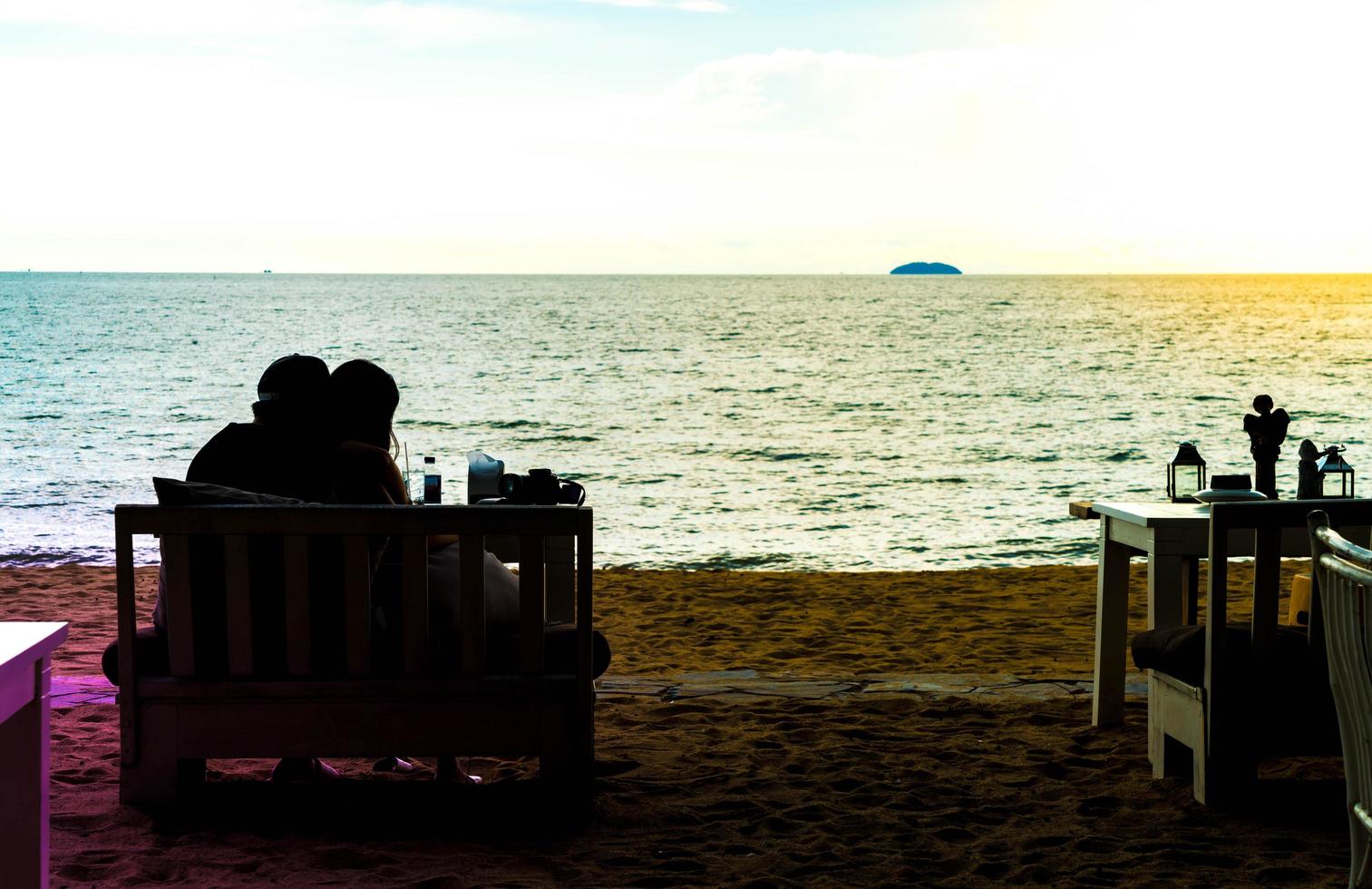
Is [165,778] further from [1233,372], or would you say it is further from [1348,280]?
[1348,280]

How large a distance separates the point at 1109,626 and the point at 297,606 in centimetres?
274

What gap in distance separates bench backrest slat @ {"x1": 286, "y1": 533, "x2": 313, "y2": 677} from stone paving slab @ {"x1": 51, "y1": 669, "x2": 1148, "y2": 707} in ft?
6.30

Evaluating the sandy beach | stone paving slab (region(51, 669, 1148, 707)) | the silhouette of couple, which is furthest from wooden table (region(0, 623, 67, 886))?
stone paving slab (region(51, 669, 1148, 707))

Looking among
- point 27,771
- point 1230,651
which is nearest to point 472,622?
point 27,771

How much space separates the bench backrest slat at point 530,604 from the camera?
12.0ft

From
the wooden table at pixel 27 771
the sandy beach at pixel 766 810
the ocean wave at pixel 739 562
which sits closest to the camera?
the wooden table at pixel 27 771

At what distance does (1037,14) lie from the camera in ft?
43.4

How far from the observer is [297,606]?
365 cm

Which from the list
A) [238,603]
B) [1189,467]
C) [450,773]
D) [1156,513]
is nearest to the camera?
[238,603]

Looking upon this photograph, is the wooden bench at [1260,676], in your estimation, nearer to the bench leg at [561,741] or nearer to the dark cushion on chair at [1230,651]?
the dark cushion on chair at [1230,651]

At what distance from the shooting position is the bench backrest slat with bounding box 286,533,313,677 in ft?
11.8

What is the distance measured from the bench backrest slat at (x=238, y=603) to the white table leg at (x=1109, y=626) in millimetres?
2797

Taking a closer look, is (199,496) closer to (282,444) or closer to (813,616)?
(282,444)

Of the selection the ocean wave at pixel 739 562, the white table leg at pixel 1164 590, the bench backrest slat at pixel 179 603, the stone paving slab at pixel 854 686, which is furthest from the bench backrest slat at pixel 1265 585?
the ocean wave at pixel 739 562
